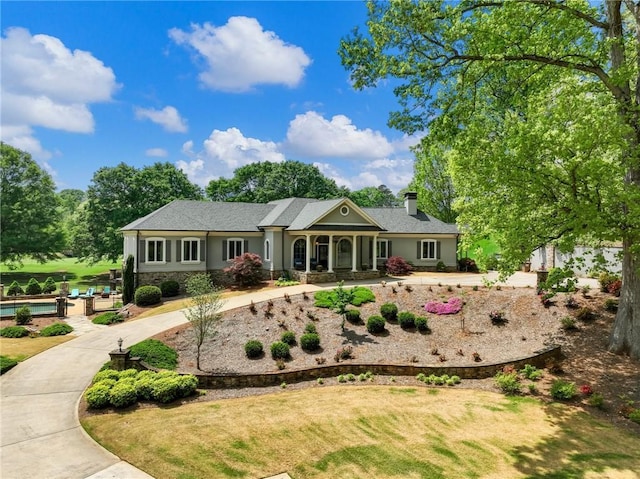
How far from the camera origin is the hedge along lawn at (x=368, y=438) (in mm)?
8961

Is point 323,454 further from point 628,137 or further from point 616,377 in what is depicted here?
point 628,137

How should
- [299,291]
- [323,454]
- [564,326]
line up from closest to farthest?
[323,454] → [564,326] → [299,291]

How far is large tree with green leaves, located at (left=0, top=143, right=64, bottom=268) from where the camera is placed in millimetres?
43469

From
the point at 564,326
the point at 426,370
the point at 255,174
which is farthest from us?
the point at 255,174

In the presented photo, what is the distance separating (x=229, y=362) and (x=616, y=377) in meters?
14.3

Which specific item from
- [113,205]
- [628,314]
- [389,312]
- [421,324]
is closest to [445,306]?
[421,324]

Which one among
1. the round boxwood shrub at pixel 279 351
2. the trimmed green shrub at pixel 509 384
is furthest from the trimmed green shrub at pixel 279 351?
the trimmed green shrub at pixel 509 384

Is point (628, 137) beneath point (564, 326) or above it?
above

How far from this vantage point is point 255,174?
2491 inches

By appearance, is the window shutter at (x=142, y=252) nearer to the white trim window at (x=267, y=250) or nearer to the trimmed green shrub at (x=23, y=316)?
the trimmed green shrub at (x=23, y=316)

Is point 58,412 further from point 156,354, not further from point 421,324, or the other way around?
point 421,324

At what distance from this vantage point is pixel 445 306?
20859 mm

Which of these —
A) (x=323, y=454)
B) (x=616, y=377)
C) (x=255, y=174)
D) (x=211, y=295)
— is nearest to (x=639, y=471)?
(x=616, y=377)

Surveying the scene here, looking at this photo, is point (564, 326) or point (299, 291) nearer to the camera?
point (564, 326)
